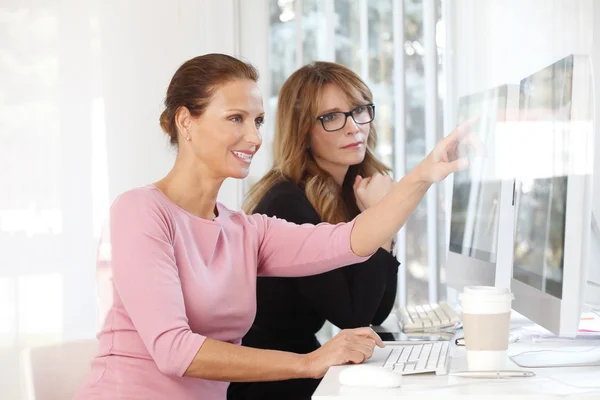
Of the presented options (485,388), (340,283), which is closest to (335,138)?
(340,283)

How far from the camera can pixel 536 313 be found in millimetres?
1263

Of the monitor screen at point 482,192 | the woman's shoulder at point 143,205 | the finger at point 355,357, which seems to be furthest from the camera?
the monitor screen at point 482,192

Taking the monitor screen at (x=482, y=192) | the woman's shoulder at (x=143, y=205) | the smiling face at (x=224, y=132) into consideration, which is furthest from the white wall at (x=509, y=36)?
the woman's shoulder at (x=143, y=205)

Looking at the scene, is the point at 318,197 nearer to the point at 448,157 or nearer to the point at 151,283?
the point at 448,157

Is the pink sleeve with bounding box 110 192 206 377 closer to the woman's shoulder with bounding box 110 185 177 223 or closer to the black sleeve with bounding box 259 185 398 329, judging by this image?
the woman's shoulder with bounding box 110 185 177 223

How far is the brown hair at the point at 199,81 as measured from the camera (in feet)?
4.95

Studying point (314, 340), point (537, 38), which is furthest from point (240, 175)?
point (537, 38)

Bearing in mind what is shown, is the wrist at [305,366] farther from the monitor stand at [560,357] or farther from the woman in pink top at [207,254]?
the monitor stand at [560,357]

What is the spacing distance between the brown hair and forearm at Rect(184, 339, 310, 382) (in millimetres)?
469

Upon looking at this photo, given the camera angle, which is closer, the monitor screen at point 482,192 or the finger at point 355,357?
the finger at point 355,357

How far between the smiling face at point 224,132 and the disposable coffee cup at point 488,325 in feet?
1.81

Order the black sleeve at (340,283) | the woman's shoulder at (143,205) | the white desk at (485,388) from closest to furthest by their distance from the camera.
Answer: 1. the white desk at (485,388)
2. the woman's shoulder at (143,205)
3. the black sleeve at (340,283)

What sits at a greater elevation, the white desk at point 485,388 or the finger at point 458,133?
the finger at point 458,133

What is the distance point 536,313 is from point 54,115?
1270 mm
